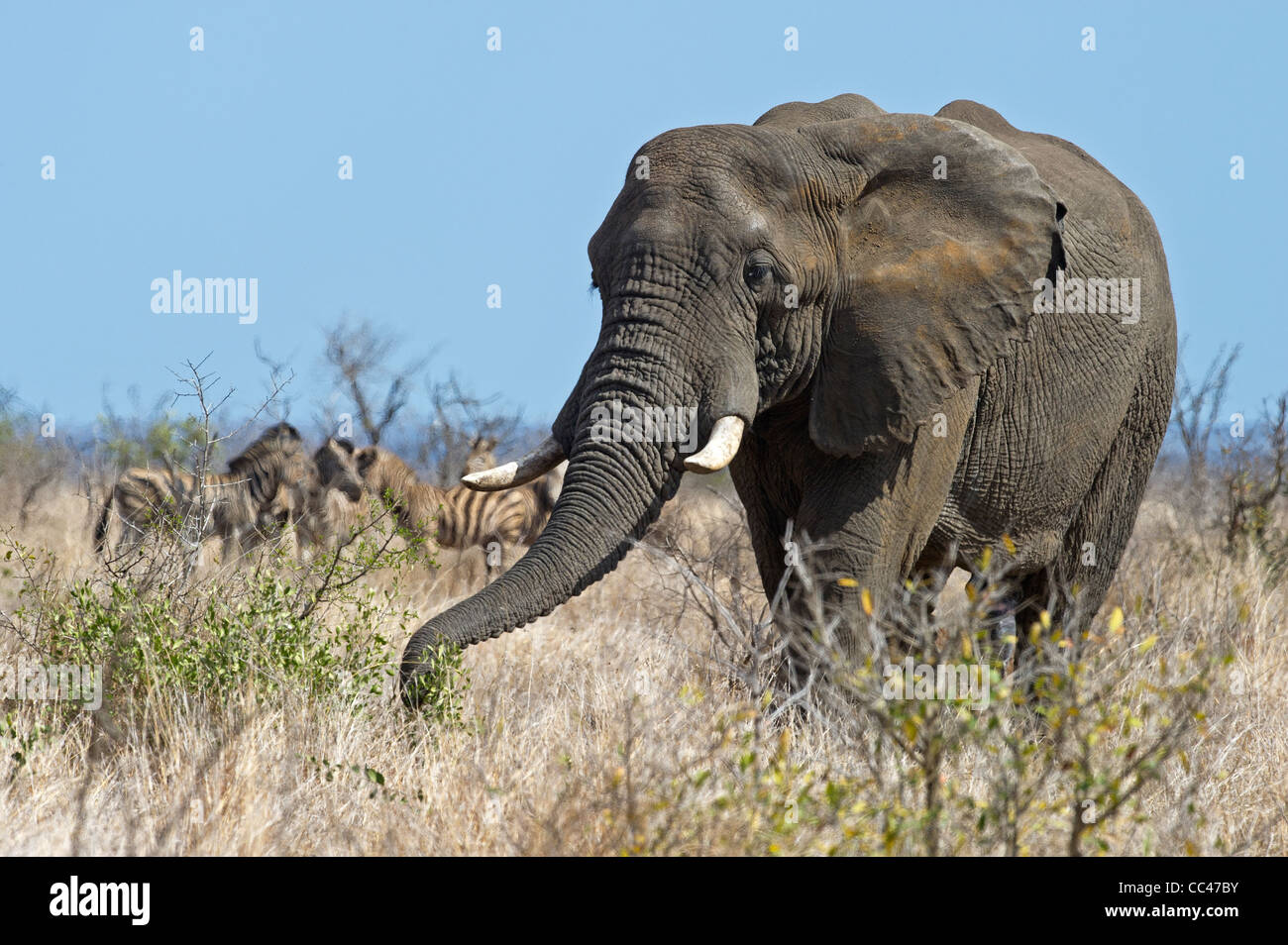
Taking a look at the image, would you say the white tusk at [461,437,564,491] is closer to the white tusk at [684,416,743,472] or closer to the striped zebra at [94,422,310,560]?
the white tusk at [684,416,743,472]

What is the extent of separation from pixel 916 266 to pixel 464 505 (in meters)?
9.20

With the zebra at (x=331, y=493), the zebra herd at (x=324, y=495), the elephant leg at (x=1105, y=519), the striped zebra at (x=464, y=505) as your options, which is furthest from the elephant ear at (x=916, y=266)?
the striped zebra at (x=464, y=505)

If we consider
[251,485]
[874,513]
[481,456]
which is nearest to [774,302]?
[874,513]

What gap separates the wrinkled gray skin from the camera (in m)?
5.97

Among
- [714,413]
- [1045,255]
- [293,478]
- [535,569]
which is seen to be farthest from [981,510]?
[293,478]

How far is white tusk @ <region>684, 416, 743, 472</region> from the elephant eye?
535 millimetres

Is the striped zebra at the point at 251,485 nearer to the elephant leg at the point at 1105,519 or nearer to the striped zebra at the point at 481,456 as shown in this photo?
the striped zebra at the point at 481,456

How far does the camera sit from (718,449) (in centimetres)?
580

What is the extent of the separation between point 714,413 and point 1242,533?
26.1 feet

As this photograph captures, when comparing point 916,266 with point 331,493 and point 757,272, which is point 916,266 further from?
point 331,493

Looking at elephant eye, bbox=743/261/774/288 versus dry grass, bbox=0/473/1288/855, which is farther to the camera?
elephant eye, bbox=743/261/774/288

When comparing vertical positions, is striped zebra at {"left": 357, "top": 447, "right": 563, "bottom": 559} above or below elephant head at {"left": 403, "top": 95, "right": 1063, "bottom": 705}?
below

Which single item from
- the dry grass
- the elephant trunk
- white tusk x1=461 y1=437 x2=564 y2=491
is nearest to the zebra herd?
the dry grass
